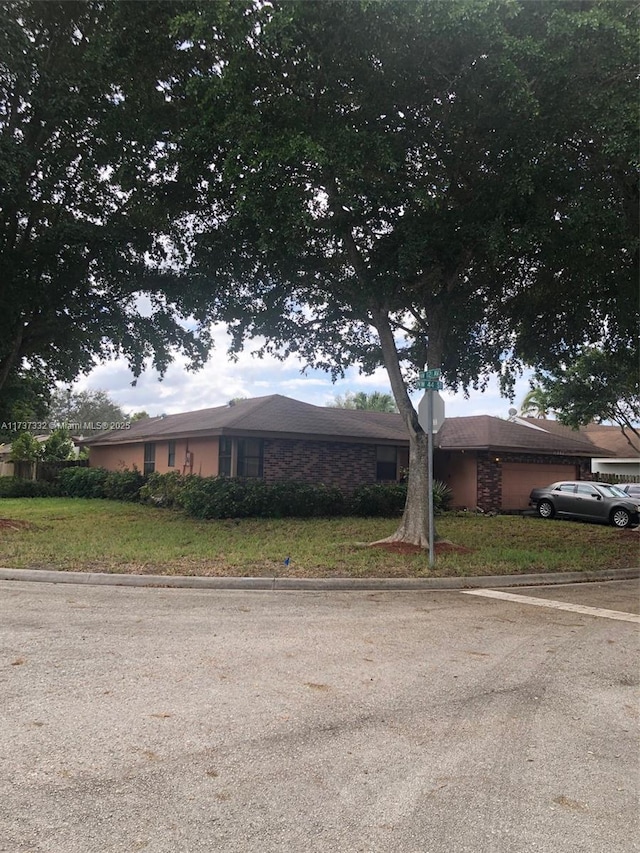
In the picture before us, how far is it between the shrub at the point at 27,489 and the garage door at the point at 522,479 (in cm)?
1909

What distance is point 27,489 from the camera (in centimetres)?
2658

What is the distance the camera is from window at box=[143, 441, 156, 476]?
962 inches

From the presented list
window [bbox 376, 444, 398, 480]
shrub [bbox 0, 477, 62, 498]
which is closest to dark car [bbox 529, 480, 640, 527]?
window [bbox 376, 444, 398, 480]

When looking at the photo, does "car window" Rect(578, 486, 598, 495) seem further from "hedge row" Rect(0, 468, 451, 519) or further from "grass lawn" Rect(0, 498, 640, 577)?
"hedge row" Rect(0, 468, 451, 519)

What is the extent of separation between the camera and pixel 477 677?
5.02 metres

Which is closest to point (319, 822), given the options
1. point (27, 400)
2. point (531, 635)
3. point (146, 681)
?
point (146, 681)

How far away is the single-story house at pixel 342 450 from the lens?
20.5 metres

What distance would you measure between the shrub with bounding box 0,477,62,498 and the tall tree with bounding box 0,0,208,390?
13.0 metres

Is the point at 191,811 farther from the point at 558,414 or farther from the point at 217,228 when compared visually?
the point at 558,414

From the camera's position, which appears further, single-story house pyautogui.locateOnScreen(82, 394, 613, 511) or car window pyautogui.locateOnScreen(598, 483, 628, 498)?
single-story house pyautogui.locateOnScreen(82, 394, 613, 511)

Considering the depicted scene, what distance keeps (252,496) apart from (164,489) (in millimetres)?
4080

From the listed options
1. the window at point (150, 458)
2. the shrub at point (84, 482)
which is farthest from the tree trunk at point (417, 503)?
the shrub at point (84, 482)

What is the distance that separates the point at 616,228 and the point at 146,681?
1013cm

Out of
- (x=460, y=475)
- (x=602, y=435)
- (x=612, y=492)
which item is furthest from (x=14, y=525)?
(x=602, y=435)
